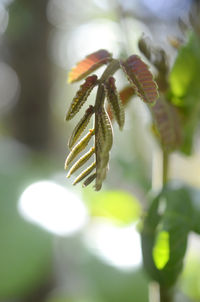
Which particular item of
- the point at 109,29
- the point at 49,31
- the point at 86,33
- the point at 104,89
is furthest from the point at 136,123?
the point at 86,33

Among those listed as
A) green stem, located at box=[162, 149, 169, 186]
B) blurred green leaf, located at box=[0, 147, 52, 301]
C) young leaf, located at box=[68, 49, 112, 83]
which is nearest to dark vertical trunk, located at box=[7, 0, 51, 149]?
blurred green leaf, located at box=[0, 147, 52, 301]

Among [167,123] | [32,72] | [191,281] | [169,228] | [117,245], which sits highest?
[32,72]

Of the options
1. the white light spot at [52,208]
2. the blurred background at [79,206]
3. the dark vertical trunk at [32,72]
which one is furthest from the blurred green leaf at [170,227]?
the dark vertical trunk at [32,72]

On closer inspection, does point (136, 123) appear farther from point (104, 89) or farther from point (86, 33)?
point (86, 33)

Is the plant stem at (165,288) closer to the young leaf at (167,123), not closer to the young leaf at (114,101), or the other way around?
the young leaf at (167,123)

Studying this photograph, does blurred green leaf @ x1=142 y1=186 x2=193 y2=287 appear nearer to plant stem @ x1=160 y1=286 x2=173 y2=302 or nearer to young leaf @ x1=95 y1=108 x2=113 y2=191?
plant stem @ x1=160 y1=286 x2=173 y2=302

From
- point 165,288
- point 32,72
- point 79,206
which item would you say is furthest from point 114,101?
point 32,72

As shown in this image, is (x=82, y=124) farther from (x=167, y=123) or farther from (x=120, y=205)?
(x=120, y=205)
